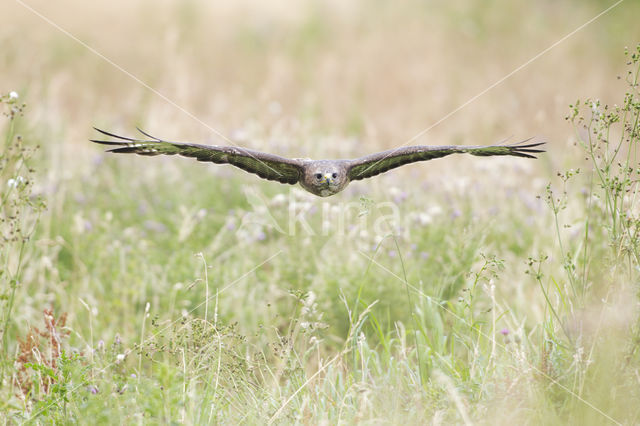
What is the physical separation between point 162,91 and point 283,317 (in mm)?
4996

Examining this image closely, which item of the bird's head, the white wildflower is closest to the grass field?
the white wildflower

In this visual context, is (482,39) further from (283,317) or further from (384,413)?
(384,413)

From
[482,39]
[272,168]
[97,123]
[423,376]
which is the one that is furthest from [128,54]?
[423,376]

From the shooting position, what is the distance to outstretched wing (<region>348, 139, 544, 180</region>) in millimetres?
3264

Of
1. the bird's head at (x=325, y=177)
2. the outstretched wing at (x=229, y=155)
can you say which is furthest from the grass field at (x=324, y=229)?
the outstretched wing at (x=229, y=155)

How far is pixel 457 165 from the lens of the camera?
282 inches

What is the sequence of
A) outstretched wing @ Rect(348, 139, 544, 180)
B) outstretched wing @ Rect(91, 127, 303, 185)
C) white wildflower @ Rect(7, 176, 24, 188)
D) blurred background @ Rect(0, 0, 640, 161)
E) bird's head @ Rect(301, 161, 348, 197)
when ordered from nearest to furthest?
white wildflower @ Rect(7, 176, 24, 188)
outstretched wing @ Rect(91, 127, 303, 185)
outstretched wing @ Rect(348, 139, 544, 180)
bird's head @ Rect(301, 161, 348, 197)
blurred background @ Rect(0, 0, 640, 161)

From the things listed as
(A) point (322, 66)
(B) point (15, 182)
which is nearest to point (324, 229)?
(B) point (15, 182)

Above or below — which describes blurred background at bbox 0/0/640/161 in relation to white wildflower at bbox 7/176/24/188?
above

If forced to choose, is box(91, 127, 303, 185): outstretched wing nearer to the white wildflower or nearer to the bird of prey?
the bird of prey

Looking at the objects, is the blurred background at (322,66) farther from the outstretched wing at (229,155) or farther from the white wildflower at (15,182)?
the white wildflower at (15,182)

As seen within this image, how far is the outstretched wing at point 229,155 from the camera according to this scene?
10.3 ft

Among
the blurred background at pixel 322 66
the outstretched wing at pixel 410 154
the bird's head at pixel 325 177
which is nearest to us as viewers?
the outstretched wing at pixel 410 154

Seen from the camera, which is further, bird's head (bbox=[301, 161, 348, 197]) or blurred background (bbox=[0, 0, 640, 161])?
blurred background (bbox=[0, 0, 640, 161])
